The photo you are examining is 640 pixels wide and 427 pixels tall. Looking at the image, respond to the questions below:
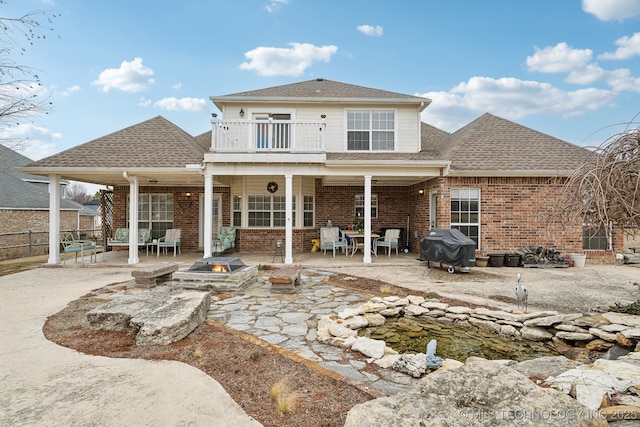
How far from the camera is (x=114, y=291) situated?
6945 millimetres

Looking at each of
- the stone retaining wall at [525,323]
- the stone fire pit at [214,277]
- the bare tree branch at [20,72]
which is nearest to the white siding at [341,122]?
the bare tree branch at [20,72]

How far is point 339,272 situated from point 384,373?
570 centimetres

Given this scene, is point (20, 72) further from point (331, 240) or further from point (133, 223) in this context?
point (331, 240)

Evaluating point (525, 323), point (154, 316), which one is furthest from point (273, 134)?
point (525, 323)

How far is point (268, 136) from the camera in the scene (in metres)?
10.5

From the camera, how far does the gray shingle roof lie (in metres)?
11.8

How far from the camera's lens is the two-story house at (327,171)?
1025 cm

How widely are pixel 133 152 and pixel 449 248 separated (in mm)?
10282

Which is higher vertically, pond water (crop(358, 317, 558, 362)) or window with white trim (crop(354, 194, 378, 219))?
window with white trim (crop(354, 194, 378, 219))

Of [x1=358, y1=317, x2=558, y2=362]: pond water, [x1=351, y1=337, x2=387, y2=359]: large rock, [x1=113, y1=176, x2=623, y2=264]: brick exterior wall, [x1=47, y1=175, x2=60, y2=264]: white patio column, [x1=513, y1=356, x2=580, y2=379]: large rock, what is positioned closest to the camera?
[x1=513, y1=356, x2=580, y2=379]: large rock

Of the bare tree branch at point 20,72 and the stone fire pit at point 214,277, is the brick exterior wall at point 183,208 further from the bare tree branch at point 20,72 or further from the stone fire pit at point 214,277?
the stone fire pit at point 214,277

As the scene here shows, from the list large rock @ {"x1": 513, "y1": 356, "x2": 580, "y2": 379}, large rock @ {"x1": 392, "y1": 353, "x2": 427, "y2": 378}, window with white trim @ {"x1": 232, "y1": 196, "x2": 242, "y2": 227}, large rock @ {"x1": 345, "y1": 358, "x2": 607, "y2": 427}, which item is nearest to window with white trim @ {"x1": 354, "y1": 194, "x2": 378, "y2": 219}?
window with white trim @ {"x1": 232, "y1": 196, "x2": 242, "y2": 227}

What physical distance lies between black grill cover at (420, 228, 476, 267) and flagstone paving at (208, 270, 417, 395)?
334 cm

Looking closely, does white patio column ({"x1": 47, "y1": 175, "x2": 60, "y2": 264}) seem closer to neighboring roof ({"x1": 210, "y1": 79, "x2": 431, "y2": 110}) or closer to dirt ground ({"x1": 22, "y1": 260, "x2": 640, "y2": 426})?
dirt ground ({"x1": 22, "y1": 260, "x2": 640, "y2": 426})
